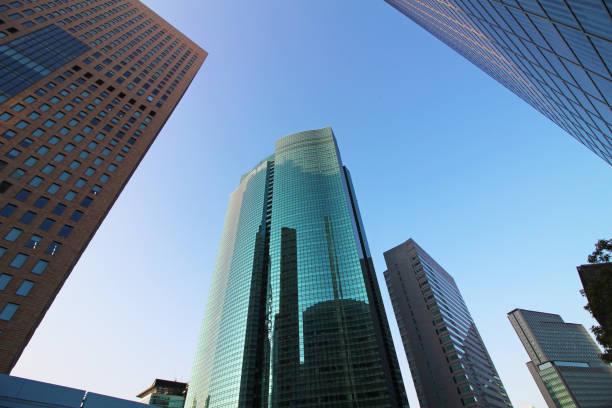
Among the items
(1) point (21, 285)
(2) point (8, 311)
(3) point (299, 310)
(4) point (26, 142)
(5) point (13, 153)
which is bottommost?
(2) point (8, 311)

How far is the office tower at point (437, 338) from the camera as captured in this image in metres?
110

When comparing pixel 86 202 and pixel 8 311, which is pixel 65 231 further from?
pixel 8 311

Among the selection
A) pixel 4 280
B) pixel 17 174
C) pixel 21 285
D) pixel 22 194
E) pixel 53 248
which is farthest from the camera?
pixel 17 174

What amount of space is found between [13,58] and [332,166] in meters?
114

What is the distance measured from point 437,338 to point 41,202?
13510 cm

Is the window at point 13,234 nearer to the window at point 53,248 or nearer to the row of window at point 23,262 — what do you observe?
the row of window at point 23,262

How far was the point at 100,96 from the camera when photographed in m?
56.9

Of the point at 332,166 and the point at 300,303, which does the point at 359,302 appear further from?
the point at 332,166

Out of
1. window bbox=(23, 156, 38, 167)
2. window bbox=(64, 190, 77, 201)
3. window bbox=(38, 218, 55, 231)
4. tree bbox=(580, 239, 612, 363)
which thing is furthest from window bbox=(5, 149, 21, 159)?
tree bbox=(580, 239, 612, 363)

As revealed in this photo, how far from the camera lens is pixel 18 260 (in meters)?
33.0

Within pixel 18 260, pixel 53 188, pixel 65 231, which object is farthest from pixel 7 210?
pixel 18 260

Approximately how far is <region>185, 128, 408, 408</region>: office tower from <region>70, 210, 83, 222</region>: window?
77.9 meters

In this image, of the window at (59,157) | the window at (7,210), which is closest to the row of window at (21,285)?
the window at (7,210)

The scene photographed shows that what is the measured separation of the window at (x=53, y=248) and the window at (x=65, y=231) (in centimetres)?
134
